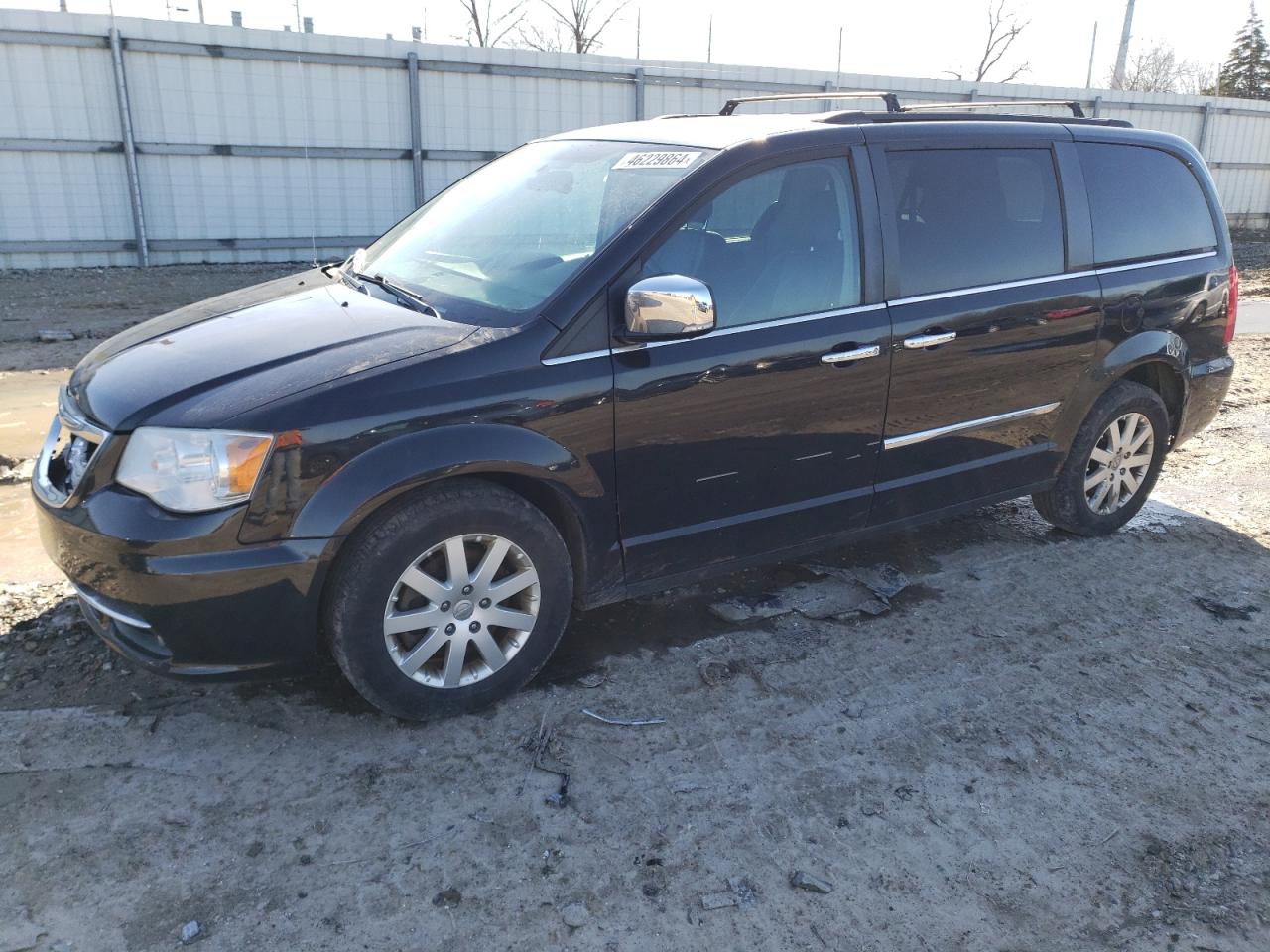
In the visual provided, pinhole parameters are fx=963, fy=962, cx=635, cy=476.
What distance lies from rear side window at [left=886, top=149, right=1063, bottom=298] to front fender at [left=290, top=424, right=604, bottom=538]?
1712 millimetres

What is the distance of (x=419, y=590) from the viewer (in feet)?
9.99

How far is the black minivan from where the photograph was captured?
2.84 m

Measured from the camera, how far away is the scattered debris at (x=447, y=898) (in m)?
2.46

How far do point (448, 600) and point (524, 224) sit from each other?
62.3 inches

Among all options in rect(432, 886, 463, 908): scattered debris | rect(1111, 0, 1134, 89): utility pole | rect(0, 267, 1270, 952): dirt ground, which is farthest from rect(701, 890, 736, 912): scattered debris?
rect(1111, 0, 1134, 89): utility pole

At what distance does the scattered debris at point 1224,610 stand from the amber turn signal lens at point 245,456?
153 inches

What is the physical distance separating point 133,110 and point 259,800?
1236 centimetres

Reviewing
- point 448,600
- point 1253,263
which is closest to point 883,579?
point 448,600

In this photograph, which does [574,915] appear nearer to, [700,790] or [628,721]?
[700,790]

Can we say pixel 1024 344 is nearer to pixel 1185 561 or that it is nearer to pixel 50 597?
pixel 1185 561

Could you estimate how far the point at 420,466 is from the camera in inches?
115

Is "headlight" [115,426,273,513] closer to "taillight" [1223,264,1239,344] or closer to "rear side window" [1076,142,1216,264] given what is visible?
"rear side window" [1076,142,1216,264]

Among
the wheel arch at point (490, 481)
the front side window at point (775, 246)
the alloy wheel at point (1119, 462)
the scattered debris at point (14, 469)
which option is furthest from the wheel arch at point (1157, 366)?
the scattered debris at point (14, 469)

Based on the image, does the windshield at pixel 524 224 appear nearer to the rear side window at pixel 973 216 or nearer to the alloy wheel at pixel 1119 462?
the rear side window at pixel 973 216
